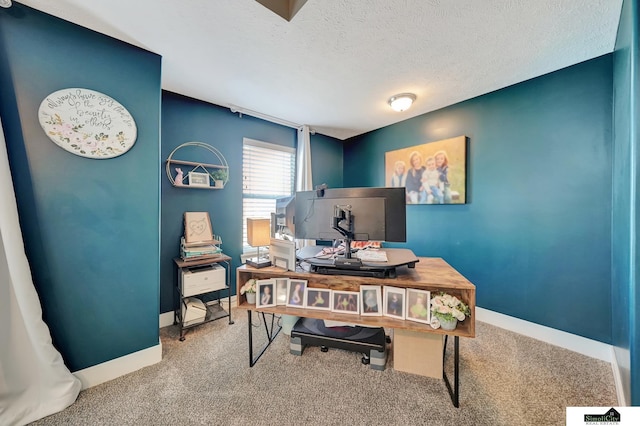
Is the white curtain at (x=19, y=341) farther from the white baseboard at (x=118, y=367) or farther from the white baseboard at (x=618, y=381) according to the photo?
the white baseboard at (x=618, y=381)

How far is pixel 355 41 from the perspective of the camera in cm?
164

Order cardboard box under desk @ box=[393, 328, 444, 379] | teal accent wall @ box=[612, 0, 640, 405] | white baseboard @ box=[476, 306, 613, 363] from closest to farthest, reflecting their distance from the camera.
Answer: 1. teal accent wall @ box=[612, 0, 640, 405]
2. cardboard box under desk @ box=[393, 328, 444, 379]
3. white baseboard @ box=[476, 306, 613, 363]

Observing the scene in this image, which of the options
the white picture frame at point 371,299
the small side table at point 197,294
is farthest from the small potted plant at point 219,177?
the white picture frame at point 371,299

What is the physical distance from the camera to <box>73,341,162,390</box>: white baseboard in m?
1.52

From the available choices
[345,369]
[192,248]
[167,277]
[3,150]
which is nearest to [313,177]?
[192,248]

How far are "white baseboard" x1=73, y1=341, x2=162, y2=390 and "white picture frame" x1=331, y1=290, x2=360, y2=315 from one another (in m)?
1.55

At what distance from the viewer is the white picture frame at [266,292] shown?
5.34 ft

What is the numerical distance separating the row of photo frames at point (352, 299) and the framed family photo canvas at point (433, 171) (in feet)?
5.74

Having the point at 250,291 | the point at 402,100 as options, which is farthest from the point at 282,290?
the point at 402,100

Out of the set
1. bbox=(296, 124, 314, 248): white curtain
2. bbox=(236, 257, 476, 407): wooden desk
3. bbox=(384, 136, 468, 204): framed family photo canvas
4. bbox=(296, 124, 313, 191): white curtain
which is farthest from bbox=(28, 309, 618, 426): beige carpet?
bbox=(296, 124, 313, 191): white curtain

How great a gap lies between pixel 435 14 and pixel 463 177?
1718 mm

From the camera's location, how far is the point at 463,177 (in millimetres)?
2549

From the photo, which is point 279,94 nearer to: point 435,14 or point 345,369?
point 435,14

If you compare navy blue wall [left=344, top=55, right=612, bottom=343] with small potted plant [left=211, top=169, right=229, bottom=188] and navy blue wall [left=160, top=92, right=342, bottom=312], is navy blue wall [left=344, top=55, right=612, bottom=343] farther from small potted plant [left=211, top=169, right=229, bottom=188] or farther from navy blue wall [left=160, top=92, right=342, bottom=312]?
small potted plant [left=211, top=169, right=229, bottom=188]
